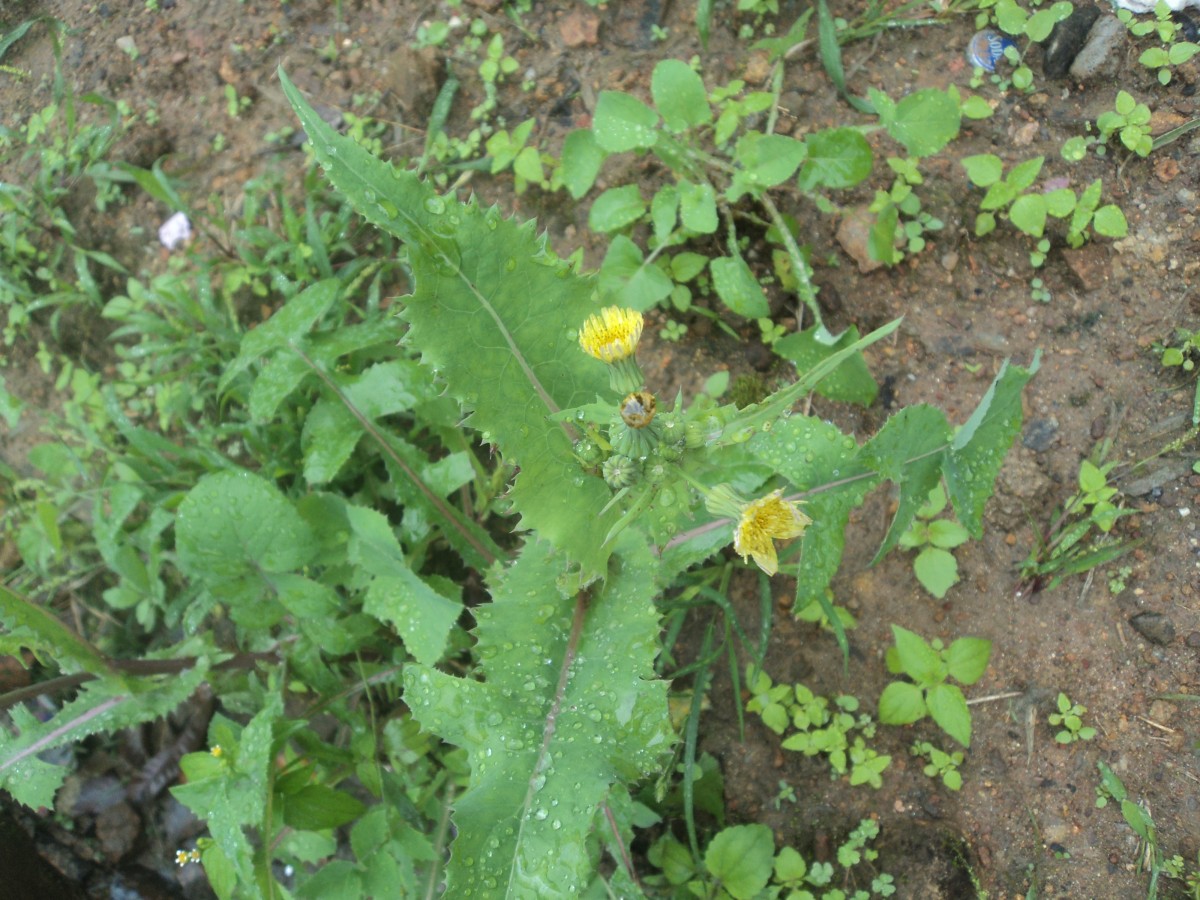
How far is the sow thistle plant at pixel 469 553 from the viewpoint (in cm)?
191

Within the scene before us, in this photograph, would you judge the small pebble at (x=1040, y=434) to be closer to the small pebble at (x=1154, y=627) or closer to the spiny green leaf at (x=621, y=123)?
the small pebble at (x=1154, y=627)

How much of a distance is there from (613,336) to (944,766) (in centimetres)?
191

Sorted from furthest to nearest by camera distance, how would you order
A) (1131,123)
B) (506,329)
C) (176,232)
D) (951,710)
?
(176,232)
(1131,123)
(951,710)
(506,329)

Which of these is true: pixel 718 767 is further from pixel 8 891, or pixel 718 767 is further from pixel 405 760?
pixel 8 891

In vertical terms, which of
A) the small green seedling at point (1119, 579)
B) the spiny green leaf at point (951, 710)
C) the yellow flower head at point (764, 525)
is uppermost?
the yellow flower head at point (764, 525)

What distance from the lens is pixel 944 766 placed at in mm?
2691

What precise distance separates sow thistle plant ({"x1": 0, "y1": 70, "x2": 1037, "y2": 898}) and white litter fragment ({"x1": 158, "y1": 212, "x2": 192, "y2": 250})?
3.02 feet

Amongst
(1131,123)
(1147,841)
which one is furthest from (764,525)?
(1131,123)

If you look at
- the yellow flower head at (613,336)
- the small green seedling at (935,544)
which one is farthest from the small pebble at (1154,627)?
the yellow flower head at (613,336)

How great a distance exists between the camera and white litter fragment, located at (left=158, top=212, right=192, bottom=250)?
3746mm

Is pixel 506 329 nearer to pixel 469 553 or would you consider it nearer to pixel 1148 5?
pixel 469 553

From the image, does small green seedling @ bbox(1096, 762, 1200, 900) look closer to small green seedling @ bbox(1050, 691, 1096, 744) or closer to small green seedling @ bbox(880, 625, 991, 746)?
small green seedling @ bbox(1050, 691, 1096, 744)

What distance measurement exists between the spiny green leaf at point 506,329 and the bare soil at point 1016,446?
39.6 inches

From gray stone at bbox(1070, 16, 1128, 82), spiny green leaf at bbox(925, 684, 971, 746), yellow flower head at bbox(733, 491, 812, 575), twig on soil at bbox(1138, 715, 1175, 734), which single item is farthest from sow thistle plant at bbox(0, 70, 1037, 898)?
gray stone at bbox(1070, 16, 1128, 82)
